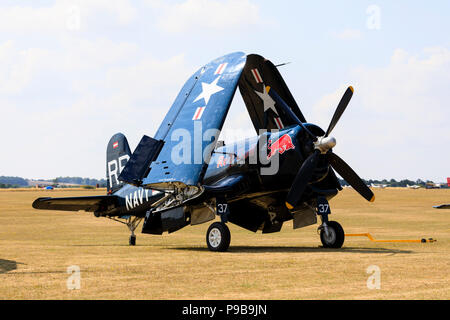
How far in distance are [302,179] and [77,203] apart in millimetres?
9048

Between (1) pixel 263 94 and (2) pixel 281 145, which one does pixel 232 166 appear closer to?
(2) pixel 281 145

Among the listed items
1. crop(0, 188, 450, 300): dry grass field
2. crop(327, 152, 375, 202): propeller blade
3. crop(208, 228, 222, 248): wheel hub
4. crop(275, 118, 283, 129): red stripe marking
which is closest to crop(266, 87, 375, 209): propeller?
crop(327, 152, 375, 202): propeller blade

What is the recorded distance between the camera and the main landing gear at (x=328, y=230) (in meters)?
17.9

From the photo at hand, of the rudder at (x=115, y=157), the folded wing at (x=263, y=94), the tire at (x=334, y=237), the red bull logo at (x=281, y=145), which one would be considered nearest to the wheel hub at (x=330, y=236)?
the tire at (x=334, y=237)

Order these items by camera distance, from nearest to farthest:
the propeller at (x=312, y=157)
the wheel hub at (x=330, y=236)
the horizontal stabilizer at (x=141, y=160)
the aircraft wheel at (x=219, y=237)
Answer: the propeller at (x=312, y=157) → the aircraft wheel at (x=219, y=237) → the wheel hub at (x=330, y=236) → the horizontal stabilizer at (x=141, y=160)

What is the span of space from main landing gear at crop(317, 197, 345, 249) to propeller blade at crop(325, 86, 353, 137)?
2.43m

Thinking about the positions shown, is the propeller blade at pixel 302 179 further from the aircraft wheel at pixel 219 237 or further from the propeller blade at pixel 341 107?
the aircraft wheel at pixel 219 237

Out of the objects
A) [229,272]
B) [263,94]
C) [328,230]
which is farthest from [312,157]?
[229,272]

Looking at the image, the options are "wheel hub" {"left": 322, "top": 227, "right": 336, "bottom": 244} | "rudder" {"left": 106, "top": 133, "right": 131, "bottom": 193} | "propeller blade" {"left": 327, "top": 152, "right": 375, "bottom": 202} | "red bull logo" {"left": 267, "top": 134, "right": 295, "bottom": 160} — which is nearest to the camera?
"red bull logo" {"left": 267, "top": 134, "right": 295, "bottom": 160}

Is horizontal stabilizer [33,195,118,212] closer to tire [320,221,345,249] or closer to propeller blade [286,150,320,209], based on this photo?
propeller blade [286,150,320,209]

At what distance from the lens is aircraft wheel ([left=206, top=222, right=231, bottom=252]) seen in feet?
56.3

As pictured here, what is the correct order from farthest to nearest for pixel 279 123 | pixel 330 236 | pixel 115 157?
pixel 115 157 → pixel 279 123 → pixel 330 236

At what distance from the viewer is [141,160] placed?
18.8 meters
